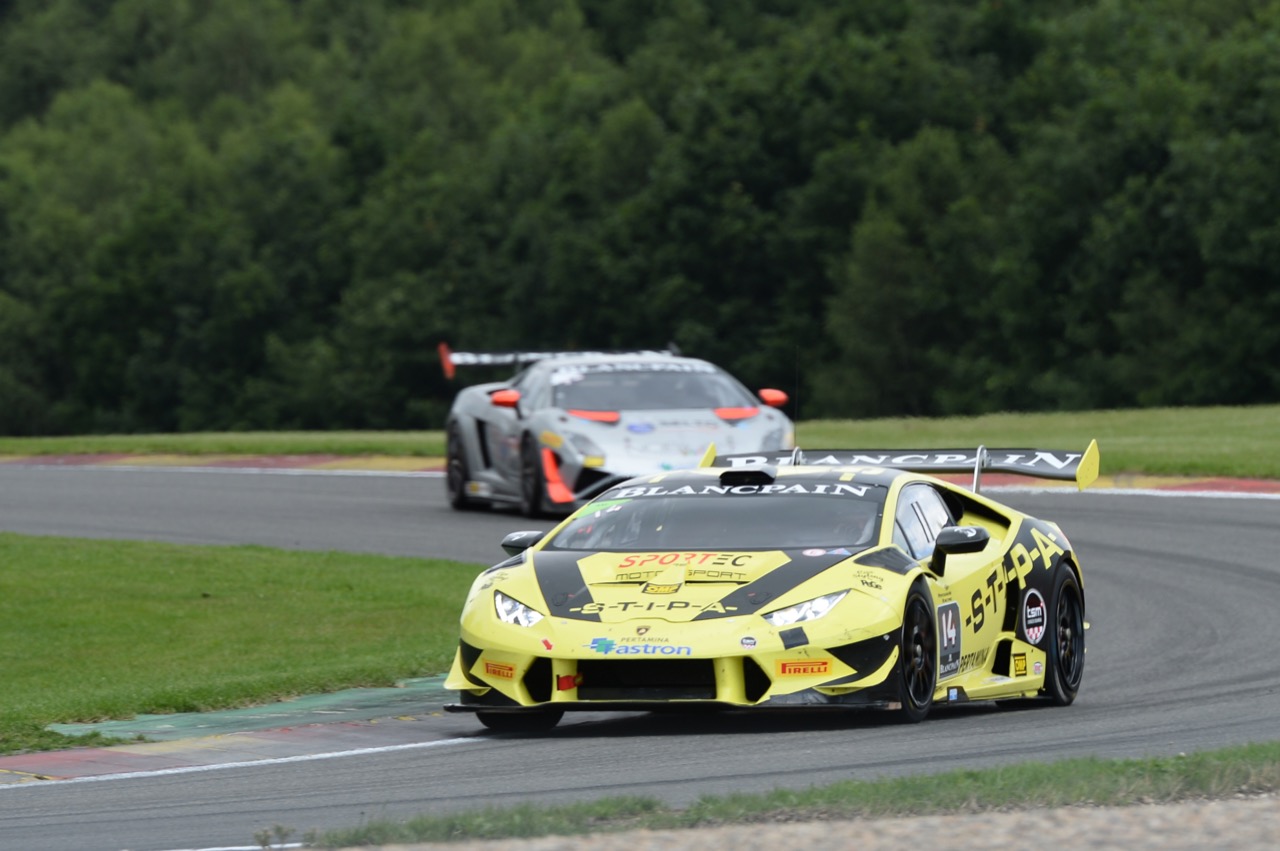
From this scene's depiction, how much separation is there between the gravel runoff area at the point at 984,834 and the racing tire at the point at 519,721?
332cm

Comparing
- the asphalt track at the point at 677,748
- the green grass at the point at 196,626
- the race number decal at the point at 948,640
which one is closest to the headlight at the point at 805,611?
the asphalt track at the point at 677,748

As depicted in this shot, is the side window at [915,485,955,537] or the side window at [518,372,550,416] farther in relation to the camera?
the side window at [518,372,550,416]

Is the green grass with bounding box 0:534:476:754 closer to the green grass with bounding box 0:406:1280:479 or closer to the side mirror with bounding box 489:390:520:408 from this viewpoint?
the side mirror with bounding box 489:390:520:408

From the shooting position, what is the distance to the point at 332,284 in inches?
3364

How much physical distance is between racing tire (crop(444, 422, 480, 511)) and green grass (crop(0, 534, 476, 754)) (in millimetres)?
3665

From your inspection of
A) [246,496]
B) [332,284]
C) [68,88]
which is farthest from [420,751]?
[68,88]

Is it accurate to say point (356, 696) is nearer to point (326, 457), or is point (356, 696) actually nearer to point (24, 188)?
point (326, 457)

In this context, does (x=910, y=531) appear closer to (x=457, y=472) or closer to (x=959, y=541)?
(x=959, y=541)

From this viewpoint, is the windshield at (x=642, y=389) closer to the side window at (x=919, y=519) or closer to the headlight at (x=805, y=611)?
the side window at (x=919, y=519)

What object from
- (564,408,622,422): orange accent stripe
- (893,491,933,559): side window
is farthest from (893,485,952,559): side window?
(564,408,622,422): orange accent stripe

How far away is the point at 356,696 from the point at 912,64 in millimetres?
60617

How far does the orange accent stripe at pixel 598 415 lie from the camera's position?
65.4 feet

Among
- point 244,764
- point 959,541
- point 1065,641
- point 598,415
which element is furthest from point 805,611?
point 598,415

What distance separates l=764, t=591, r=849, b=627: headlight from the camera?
30.1 feet
